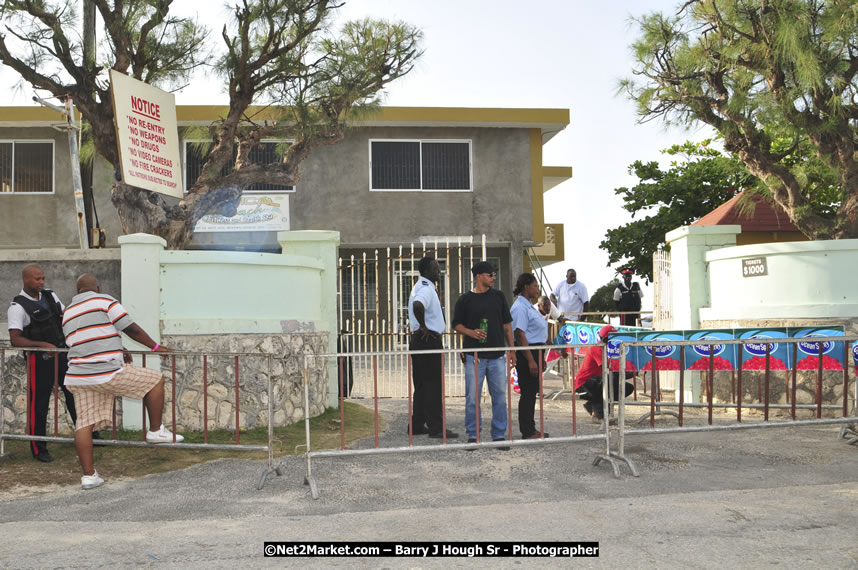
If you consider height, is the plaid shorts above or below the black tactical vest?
below

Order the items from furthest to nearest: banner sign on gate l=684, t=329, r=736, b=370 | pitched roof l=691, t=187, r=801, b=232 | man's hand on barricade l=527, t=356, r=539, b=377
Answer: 1. pitched roof l=691, t=187, r=801, b=232
2. banner sign on gate l=684, t=329, r=736, b=370
3. man's hand on barricade l=527, t=356, r=539, b=377

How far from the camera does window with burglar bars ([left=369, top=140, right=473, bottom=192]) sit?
2072cm

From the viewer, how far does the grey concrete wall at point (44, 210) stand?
66.5ft

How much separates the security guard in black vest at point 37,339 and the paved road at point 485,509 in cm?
134

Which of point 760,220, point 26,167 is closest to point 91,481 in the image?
point 760,220

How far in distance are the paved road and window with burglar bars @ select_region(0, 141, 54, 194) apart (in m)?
15.4

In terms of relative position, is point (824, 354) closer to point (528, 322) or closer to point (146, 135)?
point (528, 322)

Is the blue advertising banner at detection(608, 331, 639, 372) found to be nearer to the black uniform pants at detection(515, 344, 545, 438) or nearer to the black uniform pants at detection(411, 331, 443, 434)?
the black uniform pants at detection(515, 344, 545, 438)

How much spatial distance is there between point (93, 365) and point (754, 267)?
7.56m

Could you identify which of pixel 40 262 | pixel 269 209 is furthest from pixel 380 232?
pixel 40 262

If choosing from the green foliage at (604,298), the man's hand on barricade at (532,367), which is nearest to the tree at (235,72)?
the man's hand on barricade at (532,367)

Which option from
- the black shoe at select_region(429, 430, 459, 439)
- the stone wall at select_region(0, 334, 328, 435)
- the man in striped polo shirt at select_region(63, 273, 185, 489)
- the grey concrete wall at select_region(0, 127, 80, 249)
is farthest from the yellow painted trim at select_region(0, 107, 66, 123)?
the black shoe at select_region(429, 430, 459, 439)

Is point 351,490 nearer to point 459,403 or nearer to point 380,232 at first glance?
point 459,403

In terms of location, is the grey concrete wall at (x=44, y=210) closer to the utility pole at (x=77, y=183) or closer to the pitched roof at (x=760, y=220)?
the utility pole at (x=77, y=183)
